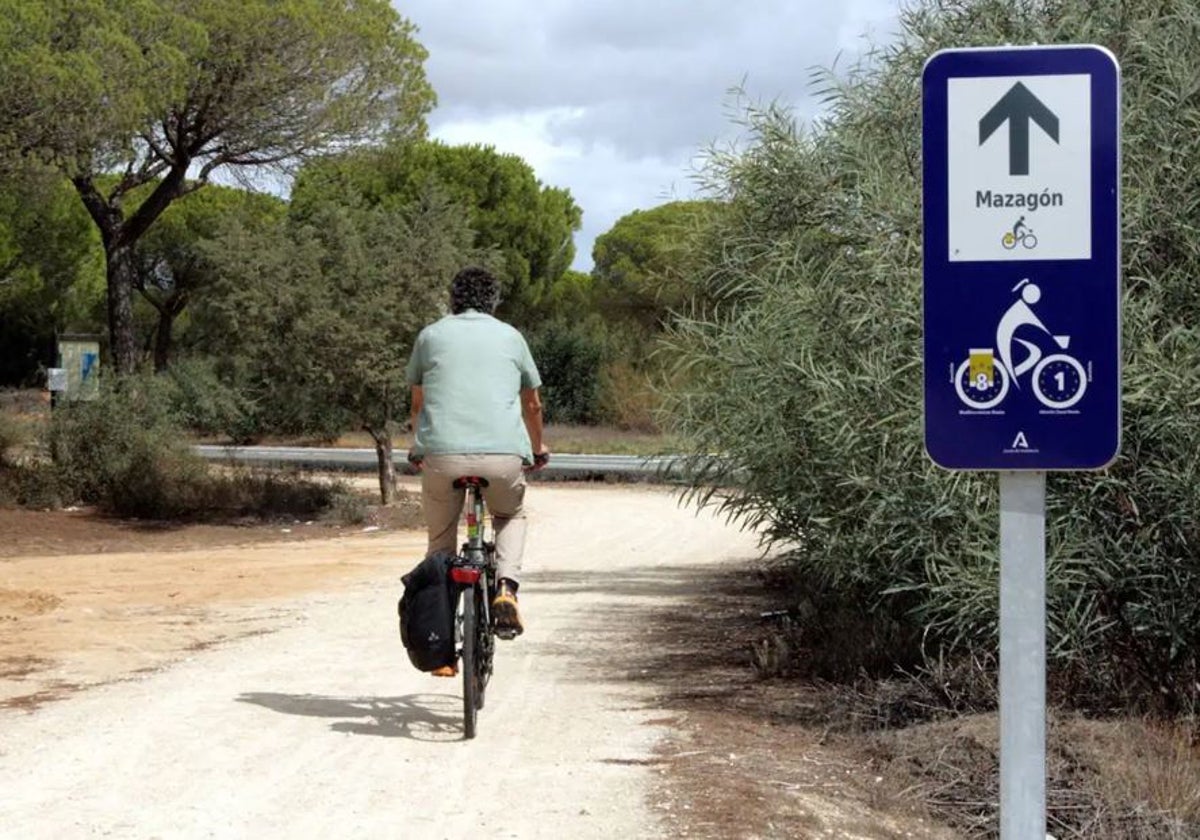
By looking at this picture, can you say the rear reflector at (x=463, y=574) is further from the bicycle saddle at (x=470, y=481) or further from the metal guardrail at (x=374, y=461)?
the metal guardrail at (x=374, y=461)

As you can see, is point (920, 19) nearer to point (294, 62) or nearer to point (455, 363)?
point (455, 363)

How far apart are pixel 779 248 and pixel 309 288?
53.6 ft

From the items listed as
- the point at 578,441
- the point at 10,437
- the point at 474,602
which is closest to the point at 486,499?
the point at 474,602

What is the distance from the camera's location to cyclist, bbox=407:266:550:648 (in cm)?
784

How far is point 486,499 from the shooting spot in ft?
26.6

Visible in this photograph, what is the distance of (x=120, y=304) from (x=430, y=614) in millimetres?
23134

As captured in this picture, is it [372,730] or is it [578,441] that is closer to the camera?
[372,730]

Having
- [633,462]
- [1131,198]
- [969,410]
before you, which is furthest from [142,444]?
[969,410]

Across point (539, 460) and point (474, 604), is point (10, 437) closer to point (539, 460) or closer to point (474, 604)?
point (539, 460)

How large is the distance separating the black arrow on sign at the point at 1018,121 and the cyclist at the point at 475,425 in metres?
4.34

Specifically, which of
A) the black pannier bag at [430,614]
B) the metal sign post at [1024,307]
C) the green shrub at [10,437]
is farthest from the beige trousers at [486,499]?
the green shrub at [10,437]

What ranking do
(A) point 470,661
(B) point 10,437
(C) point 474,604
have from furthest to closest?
(B) point 10,437, (C) point 474,604, (A) point 470,661

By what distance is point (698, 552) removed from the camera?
800 inches

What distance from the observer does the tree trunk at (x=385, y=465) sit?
26922 mm
